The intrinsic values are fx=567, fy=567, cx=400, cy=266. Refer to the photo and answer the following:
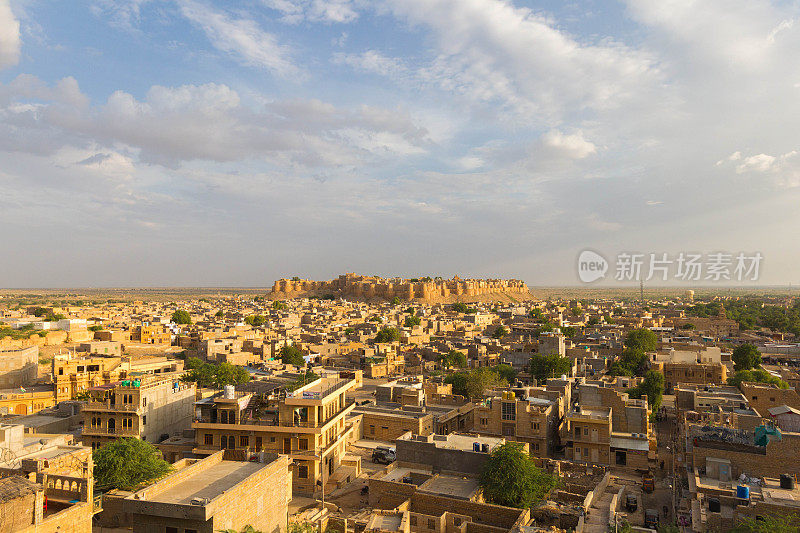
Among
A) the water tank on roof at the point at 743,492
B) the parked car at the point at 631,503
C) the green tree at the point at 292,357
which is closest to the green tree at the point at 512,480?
the parked car at the point at 631,503

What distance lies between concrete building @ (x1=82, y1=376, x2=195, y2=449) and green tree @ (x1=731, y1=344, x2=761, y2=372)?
48.9 m

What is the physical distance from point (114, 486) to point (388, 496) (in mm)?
11029

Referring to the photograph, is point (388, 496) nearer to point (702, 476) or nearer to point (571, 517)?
point (571, 517)

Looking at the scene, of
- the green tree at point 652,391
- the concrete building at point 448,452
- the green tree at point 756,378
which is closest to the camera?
the concrete building at point 448,452

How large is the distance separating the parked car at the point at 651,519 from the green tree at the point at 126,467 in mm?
19751

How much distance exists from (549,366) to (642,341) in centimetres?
1946

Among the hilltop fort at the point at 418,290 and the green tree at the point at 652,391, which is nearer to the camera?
the green tree at the point at 652,391

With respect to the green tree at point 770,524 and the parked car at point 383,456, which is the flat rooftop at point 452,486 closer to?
the parked car at point 383,456

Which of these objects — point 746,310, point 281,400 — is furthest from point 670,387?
point 746,310

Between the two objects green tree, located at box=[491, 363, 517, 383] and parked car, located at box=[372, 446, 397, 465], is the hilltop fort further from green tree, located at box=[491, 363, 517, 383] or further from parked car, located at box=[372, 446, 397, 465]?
parked car, located at box=[372, 446, 397, 465]

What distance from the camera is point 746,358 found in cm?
5328

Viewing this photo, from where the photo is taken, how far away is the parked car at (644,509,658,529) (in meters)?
23.0

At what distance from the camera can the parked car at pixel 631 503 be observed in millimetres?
23859

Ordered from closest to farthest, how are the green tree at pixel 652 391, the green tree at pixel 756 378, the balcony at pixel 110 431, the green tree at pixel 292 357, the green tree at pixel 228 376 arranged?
the balcony at pixel 110 431, the green tree at pixel 652 391, the green tree at pixel 756 378, the green tree at pixel 228 376, the green tree at pixel 292 357
